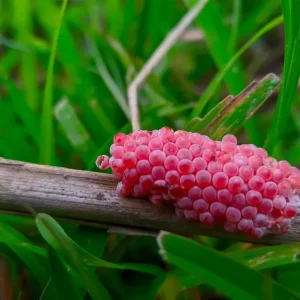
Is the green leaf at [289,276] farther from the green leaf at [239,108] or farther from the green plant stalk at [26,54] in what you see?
the green plant stalk at [26,54]

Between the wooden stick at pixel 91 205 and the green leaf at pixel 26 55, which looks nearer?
the wooden stick at pixel 91 205

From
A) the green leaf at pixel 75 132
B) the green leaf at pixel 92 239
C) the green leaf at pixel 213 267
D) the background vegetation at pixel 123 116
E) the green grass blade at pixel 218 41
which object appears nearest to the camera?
the green leaf at pixel 213 267

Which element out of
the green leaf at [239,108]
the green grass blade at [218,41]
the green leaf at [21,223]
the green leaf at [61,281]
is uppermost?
the green grass blade at [218,41]

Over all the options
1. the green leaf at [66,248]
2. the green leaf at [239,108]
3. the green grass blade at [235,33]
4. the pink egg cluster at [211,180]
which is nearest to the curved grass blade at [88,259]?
the green leaf at [66,248]

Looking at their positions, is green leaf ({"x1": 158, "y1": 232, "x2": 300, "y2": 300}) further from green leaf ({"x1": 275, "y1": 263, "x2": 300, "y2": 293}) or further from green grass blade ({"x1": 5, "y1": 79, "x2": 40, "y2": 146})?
green grass blade ({"x1": 5, "y1": 79, "x2": 40, "y2": 146})

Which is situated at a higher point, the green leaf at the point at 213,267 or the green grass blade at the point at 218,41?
the green grass blade at the point at 218,41

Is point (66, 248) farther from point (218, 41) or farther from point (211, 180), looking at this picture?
point (218, 41)

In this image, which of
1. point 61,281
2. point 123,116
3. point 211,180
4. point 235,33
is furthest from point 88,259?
point 235,33
